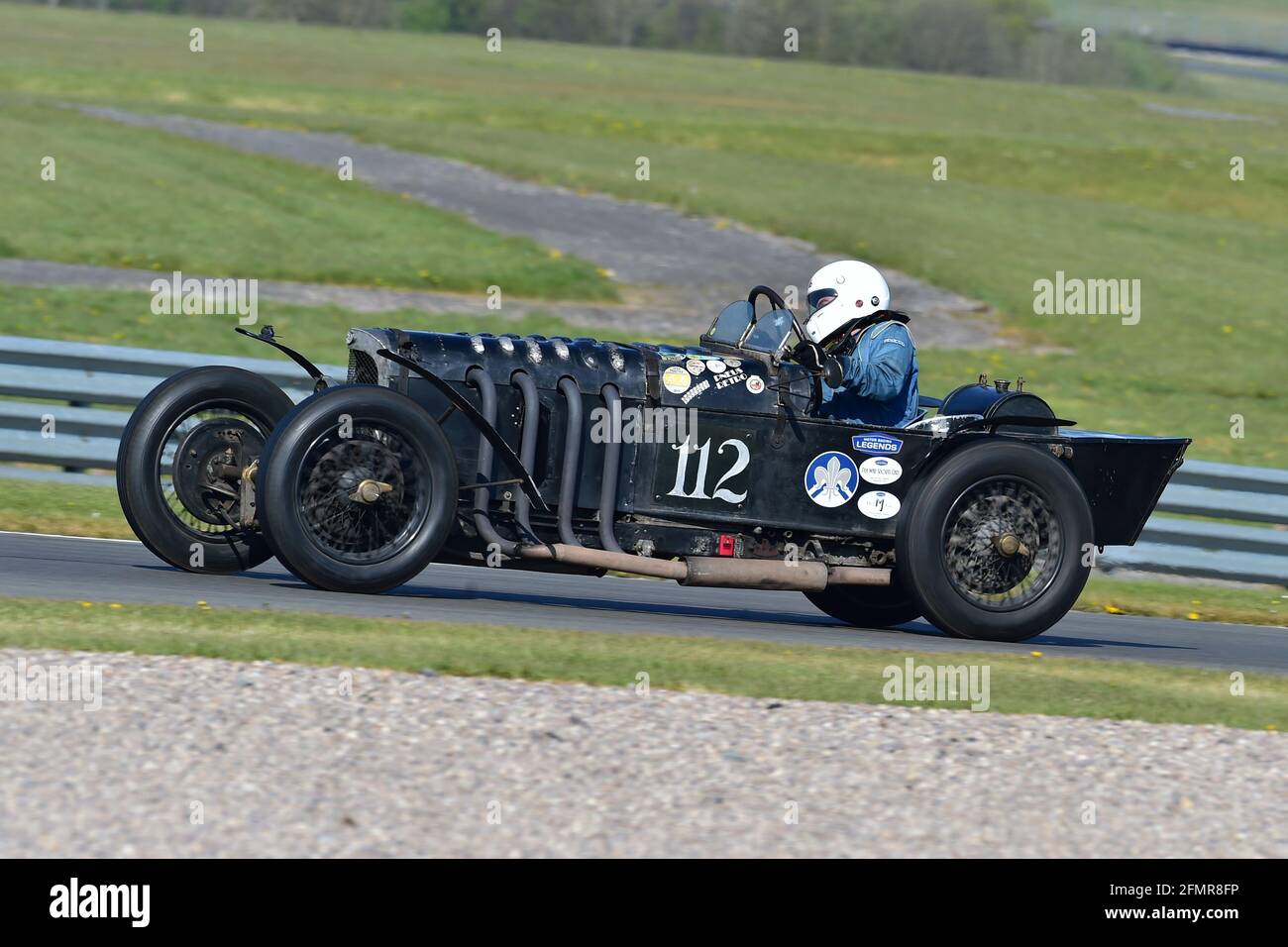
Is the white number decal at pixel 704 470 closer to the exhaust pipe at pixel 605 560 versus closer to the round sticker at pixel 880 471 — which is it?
the exhaust pipe at pixel 605 560

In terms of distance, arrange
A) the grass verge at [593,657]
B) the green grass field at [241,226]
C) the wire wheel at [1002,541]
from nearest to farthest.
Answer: the grass verge at [593,657] < the wire wheel at [1002,541] < the green grass field at [241,226]

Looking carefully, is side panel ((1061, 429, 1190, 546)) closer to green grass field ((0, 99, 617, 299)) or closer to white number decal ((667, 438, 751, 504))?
white number decal ((667, 438, 751, 504))

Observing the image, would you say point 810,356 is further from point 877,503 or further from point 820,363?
point 877,503

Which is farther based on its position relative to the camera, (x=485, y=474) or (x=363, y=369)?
(x=363, y=369)

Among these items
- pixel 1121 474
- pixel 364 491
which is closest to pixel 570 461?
pixel 364 491

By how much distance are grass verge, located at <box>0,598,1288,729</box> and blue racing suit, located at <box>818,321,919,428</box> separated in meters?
1.16

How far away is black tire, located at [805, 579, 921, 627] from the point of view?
31.4 feet

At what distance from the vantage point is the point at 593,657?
728cm

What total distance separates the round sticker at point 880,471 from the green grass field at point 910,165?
26.3 ft

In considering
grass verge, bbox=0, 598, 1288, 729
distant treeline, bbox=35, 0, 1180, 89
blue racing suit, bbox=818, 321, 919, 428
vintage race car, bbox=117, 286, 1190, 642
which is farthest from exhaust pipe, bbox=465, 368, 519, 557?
distant treeline, bbox=35, 0, 1180, 89

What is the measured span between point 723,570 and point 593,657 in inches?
41.6

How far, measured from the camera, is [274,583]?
8484 mm

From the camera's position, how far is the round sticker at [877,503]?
8.41 m

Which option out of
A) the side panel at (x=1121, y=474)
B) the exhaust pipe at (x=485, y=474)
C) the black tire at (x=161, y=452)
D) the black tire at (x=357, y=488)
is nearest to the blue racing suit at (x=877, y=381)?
the side panel at (x=1121, y=474)
